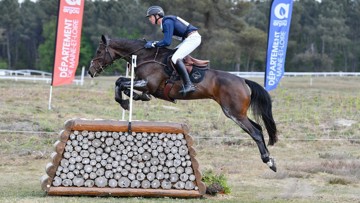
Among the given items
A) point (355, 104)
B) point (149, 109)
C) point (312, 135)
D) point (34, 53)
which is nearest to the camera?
point (312, 135)

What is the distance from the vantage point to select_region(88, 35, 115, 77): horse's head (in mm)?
12109

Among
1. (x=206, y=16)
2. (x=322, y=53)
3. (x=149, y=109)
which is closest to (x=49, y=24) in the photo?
(x=206, y=16)

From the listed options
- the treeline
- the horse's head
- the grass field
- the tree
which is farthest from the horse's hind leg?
the tree

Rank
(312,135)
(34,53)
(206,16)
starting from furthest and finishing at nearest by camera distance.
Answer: (34,53) → (206,16) → (312,135)

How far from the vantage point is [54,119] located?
2327 centimetres

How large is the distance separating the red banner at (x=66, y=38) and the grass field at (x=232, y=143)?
4.74ft

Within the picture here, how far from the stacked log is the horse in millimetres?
587

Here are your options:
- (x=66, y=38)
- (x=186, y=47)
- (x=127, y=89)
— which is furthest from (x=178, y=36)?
(x=66, y=38)

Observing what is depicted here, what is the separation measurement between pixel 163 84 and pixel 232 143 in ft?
31.1

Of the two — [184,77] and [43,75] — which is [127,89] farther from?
[43,75]

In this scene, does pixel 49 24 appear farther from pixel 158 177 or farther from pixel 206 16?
pixel 158 177

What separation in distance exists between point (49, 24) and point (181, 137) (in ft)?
197

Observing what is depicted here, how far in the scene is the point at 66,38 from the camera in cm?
2455

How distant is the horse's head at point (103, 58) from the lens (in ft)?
39.7
